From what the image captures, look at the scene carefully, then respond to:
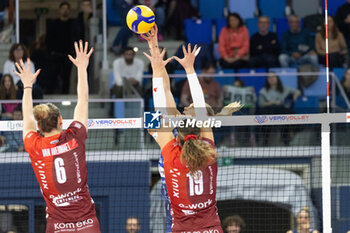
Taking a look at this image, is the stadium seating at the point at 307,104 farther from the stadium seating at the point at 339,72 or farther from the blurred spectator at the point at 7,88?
the blurred spectator at the point at 7,88

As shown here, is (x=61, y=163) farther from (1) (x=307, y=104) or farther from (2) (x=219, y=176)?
(1) (x=307, y=104)

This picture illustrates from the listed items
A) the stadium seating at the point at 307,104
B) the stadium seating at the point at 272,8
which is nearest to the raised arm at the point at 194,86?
the stadium seating at the point at 307,104

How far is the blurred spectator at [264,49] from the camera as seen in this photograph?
52.4 ft

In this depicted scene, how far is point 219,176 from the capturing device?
14.1m

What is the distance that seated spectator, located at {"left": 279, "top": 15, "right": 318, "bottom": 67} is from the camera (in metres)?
16.0

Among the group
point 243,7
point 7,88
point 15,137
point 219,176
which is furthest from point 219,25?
point 15,137

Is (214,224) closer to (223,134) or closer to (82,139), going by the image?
(82,139)

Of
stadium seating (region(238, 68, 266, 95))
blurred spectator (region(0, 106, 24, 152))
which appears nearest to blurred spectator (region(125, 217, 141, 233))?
blurred spectator (region(0, 106, 24, 152))

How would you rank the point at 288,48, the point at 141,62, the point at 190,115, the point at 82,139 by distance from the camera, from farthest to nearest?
the point at 288,48 → the point at 141,62 → the point at 190,115 → the point at 82,139

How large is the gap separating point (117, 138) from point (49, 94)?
2821mm

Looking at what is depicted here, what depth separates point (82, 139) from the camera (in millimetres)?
7590

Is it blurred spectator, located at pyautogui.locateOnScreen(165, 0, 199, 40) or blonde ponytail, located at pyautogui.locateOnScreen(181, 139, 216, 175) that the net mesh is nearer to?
blurred spectator, located at pyautogui.locateOnScreen(165, 0, 199, 40)

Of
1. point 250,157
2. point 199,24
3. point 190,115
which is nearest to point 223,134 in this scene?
point 250,157

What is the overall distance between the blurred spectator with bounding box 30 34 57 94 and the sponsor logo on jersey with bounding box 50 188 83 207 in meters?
8.24
